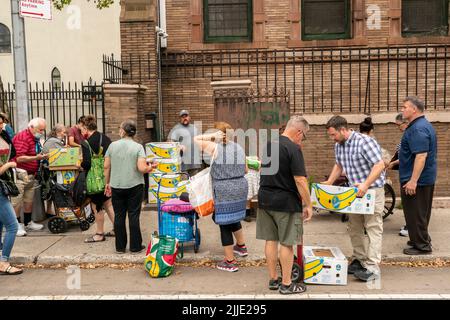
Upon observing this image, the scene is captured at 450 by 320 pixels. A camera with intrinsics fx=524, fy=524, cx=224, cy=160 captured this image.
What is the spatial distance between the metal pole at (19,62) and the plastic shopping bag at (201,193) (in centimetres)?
376

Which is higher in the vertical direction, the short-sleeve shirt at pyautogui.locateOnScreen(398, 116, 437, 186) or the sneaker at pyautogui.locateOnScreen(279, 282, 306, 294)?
the short-sleeve shirt at pyautogui.locateOnScreen(398, 116, 437, 186)

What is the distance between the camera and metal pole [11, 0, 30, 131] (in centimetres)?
877

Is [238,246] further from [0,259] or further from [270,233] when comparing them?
[0,259]

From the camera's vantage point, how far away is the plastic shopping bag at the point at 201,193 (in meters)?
6.82

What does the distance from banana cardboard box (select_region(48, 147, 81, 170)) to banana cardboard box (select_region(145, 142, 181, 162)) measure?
5.83 feet

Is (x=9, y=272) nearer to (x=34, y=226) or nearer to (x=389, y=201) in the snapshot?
(x=34, y=226)

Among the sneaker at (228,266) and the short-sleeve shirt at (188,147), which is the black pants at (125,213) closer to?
the sneaker at (228,266)

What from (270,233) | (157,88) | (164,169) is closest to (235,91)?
(164,169)

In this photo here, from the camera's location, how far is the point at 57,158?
29.4ft

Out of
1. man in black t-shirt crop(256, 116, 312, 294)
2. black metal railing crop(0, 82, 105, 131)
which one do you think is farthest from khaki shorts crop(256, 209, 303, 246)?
black metal railing crop(0, 82, 105, 131)

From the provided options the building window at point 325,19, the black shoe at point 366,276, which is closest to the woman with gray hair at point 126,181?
the black shoe at point 366,276

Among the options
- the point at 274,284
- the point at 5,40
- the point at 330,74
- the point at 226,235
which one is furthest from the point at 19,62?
the point at 5,40

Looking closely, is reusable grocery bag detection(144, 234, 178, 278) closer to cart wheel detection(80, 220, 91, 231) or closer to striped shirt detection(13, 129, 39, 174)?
cart wheel detection(80, 220, 91, 231)

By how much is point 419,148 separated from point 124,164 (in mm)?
4069
